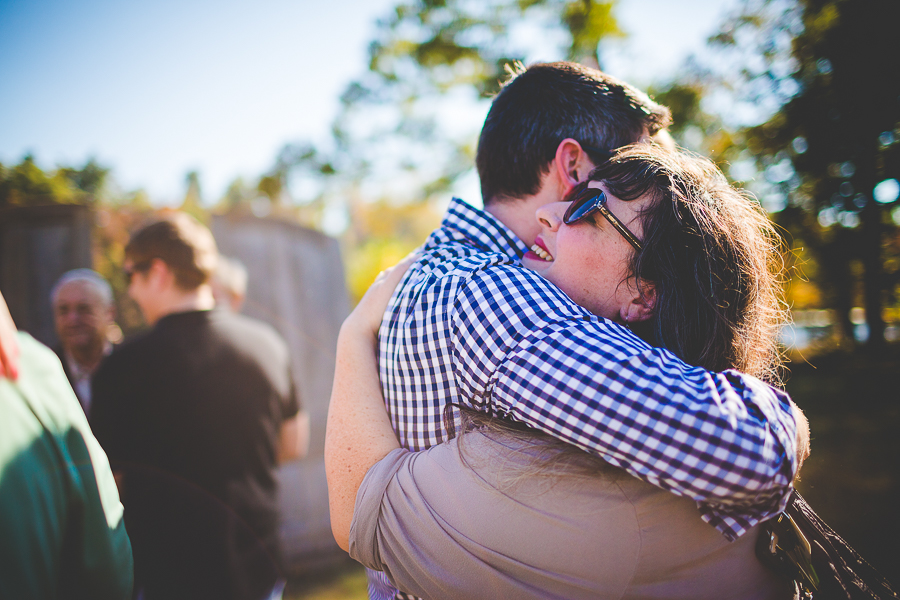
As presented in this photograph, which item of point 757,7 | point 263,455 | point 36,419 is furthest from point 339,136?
point 36,419

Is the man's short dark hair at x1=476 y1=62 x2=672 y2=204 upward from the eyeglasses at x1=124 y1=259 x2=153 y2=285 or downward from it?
upward

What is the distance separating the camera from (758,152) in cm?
457

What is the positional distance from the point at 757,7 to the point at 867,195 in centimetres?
270

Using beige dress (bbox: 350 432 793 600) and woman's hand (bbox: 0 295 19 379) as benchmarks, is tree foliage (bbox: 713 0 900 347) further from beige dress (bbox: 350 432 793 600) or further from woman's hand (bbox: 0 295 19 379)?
woman's hand (bbox: 0 295 19 379)

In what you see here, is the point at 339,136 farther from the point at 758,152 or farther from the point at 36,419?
the point at 36,419

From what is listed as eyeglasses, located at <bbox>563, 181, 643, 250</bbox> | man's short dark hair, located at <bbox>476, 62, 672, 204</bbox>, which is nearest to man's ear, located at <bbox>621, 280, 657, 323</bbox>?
eyeglasses, located at <bbox>563, 181, 643, 250</bbox>

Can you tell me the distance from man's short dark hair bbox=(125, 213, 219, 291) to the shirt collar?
89.0 inches

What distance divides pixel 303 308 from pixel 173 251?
3.32m

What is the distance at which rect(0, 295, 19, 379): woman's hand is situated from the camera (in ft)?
3.26

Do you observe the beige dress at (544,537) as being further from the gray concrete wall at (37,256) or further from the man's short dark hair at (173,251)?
the gray concrete wall at (37,256)

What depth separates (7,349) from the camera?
1.01 metres

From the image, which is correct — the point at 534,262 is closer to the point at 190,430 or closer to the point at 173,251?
the point at 190,430

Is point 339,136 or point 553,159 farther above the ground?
point 339,136

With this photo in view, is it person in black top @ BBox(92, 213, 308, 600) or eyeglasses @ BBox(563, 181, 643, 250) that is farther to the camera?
person in black top @ BBox(92, 213, 308, 600)
